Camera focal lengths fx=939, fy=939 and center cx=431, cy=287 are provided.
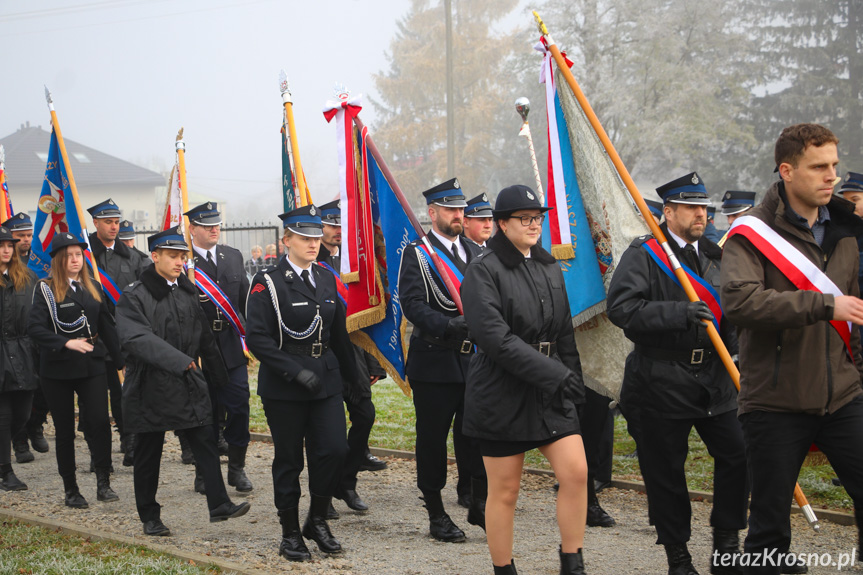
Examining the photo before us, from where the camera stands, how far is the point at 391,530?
21.4 ft

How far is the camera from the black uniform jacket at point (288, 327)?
580 centimetres

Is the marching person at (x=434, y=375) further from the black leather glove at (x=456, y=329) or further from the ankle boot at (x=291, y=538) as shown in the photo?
the ankle boot at (x=291, y=538)

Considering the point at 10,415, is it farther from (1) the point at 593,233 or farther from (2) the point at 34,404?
(1) the point at 593,233

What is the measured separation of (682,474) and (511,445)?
1077mm

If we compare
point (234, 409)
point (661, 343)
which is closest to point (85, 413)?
point (234, 409)

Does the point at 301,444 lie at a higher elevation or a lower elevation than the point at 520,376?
lower

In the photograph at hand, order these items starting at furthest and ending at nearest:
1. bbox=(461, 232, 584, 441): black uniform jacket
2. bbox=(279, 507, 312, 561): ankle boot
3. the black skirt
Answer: bbox=(279, 507, 312, 561): ankle boot
the black skirt
bbox=(461, 232, 584, 441): black uniform jacket

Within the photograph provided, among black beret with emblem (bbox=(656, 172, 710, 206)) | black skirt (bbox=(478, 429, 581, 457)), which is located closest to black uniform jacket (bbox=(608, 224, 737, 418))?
black beret with emblem (bbox=(656, 172, 710, 206))

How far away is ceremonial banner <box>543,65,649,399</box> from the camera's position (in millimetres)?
6164

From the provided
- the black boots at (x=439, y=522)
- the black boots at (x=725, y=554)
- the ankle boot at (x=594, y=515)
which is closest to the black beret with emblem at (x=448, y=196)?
the black boots at (x=439, y=522)

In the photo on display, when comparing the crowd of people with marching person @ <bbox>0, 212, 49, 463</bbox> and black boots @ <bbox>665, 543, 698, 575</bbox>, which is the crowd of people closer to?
black boots @ <bbox>665, 543, 698, 575</bbox>

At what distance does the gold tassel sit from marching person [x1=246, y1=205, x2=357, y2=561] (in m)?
1.59

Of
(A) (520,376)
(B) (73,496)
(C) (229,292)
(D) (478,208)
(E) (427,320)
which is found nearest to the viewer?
(A) (520,376)

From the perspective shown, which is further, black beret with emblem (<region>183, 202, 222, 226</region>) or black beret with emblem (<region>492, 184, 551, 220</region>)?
black beret with emblem (<region>183, 202, 222, 226</region>)
